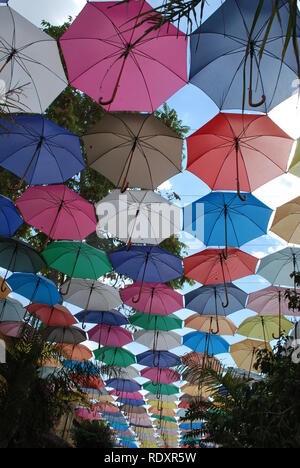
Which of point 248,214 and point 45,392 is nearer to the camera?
point 45,392

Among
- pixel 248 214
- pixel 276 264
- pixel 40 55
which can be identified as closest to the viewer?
pixel 40 55

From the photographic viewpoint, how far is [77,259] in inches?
312

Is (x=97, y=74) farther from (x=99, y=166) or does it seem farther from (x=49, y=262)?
(x=49, y=262)

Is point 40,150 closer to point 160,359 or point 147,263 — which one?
point 147,263

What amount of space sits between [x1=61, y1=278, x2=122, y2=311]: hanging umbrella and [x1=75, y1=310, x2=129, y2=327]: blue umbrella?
0.65m

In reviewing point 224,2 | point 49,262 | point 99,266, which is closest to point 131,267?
point 99,266

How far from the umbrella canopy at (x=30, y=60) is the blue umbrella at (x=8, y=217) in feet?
6.26

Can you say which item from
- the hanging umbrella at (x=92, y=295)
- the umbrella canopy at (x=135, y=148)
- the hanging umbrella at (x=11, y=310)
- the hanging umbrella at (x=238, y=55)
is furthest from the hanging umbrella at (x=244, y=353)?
the hanging umbrella at (x=238, y=55)

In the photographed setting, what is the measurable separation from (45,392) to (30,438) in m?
0.64

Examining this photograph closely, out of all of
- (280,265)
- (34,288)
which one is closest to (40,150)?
(34,288)

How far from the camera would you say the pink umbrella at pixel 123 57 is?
4676 mm
